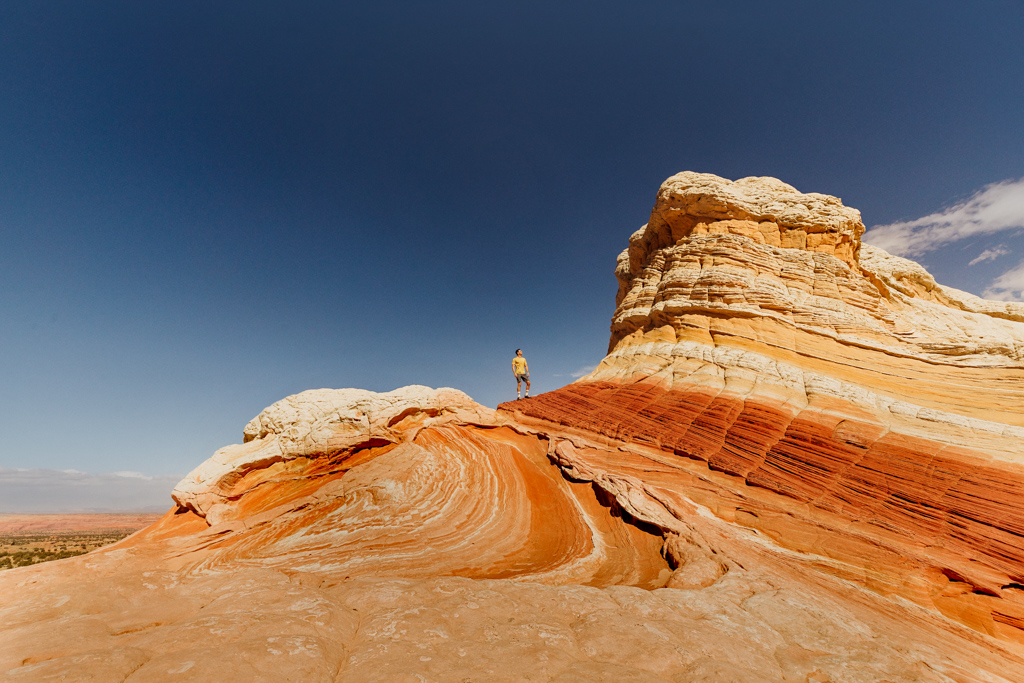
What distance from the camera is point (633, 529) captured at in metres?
9.47

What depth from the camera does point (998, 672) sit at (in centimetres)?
577

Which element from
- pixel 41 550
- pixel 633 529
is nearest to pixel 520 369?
pixel 633 529

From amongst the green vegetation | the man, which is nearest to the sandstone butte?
the man

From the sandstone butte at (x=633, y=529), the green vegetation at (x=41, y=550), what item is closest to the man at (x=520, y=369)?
the sandstone butte at (x=633, y=529)

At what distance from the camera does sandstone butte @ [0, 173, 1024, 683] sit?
4.75m

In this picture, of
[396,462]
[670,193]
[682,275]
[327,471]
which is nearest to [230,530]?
[327,471]

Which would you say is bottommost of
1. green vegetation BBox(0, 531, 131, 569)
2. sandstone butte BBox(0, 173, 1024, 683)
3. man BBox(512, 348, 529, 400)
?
green vegetation BBox(0, 531, 131, 569)

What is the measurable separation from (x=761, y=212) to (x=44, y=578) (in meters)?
26.6

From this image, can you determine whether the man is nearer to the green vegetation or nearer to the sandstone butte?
the sandstone butte

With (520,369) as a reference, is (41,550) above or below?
below

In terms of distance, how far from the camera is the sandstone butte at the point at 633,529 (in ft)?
15.6

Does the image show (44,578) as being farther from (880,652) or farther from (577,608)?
(880,652)

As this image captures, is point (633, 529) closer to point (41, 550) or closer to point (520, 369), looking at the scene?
point (520, 369)

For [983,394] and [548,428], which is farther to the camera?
[548,428]
